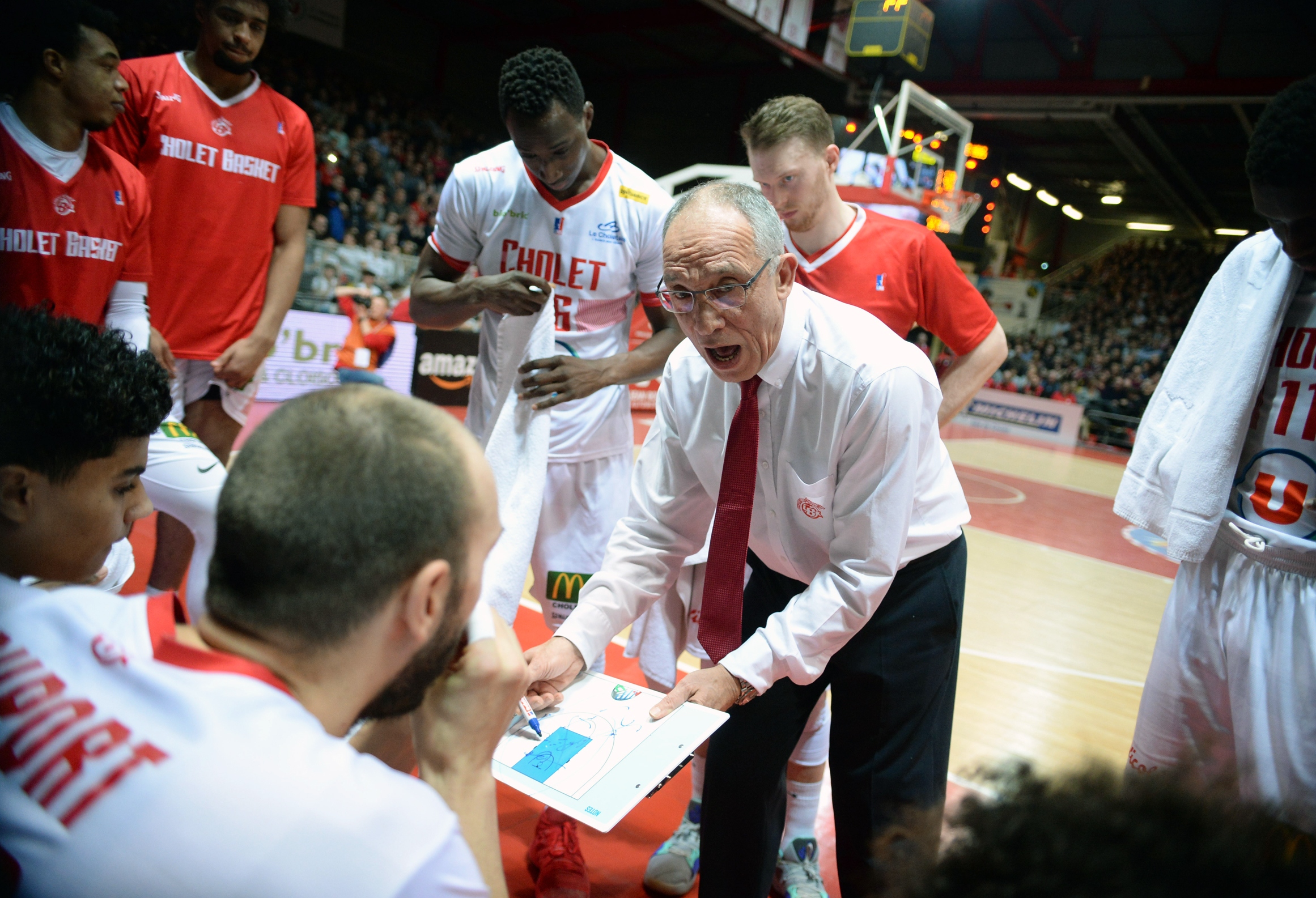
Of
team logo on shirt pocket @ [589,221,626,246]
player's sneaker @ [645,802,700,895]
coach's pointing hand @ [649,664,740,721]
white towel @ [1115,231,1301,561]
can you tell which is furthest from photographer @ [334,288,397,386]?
white towel @ [1115,231,1301,561]

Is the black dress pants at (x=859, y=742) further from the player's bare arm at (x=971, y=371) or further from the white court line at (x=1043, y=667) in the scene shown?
the white court line at (x=1043, y=667)

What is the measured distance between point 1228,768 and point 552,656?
121 centimetres

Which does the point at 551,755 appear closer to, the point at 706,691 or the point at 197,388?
the point at 706,691

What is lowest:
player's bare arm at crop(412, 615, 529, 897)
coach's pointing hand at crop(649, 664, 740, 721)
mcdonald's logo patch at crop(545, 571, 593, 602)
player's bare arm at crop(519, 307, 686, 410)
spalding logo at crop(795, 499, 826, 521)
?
mcdonald's logo patch at crop(545, 571, 593, 602)

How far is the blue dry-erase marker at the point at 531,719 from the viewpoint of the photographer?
5.06ft

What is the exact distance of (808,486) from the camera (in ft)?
5.91

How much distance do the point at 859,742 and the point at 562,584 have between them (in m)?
1.19

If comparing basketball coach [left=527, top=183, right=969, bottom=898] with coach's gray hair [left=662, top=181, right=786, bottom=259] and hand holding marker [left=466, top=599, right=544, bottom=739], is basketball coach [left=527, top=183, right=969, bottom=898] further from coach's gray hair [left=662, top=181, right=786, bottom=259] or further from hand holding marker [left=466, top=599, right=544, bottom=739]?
hand holding marker [left=466, top=599, right=544, bottom=739]

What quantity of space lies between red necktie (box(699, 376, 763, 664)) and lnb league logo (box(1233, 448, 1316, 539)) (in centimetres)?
107

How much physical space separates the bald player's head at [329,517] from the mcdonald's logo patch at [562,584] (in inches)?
71.6

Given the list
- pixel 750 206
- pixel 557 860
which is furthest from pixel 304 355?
pixel 750 206

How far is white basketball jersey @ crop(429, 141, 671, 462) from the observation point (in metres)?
2.59

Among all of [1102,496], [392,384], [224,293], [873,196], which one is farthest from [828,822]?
[873,196]

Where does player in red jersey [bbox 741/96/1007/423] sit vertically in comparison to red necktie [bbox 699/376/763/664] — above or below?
above
